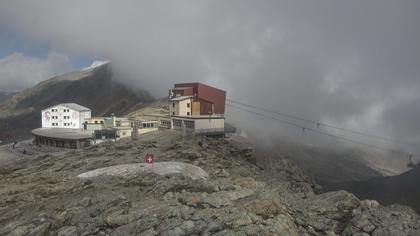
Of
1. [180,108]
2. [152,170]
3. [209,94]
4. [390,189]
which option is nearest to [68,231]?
[152,170]

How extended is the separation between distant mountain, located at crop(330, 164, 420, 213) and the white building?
118 meters

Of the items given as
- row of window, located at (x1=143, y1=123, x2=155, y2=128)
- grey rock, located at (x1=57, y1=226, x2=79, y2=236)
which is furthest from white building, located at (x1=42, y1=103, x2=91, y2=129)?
grey rock, located at (x1=57, y1=226, x2=79, y2=236)

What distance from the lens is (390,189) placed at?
17238 cm

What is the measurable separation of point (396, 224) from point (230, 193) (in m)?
12.5

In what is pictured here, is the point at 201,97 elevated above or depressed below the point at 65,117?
above

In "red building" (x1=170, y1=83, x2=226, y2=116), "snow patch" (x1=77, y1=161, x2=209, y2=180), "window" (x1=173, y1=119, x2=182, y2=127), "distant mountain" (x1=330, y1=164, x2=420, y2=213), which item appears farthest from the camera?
"distant mountain" (x1=330, y1=164, x2=420, y2=213)

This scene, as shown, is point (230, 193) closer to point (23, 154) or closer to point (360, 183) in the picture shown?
point (23, 154)

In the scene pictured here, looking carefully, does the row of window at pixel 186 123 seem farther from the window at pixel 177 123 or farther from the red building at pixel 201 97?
the red building at pixel 201 97

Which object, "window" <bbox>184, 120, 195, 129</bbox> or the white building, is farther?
the white building

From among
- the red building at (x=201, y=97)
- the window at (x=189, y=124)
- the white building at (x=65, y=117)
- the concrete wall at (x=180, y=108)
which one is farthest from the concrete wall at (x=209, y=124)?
the white building at (x=65, y=117)

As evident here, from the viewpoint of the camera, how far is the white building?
10800cm

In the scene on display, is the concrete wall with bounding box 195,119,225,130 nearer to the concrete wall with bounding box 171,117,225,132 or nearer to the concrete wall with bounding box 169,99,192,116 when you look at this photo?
the concrete wall with bounding box 171,117,225,132

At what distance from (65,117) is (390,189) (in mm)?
145314

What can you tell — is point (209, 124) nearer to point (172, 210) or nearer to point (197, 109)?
point (197, 109)
